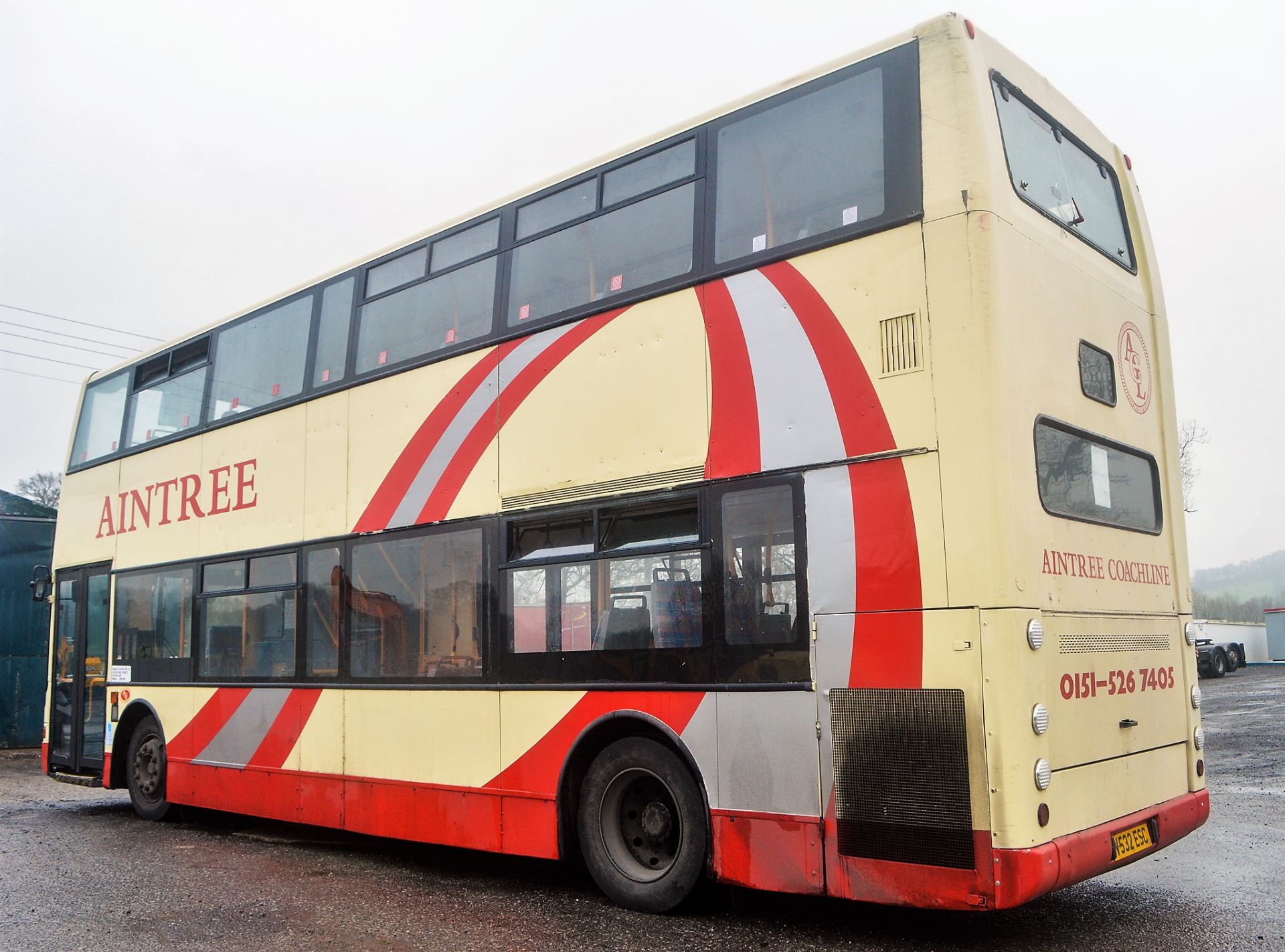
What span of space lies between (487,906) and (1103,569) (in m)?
4.07

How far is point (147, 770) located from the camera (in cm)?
1109

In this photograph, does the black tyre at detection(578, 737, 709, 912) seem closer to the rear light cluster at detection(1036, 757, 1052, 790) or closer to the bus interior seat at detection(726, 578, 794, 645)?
the bus interior seat at detection(726, 578, 794, 645)

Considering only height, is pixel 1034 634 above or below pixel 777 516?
below

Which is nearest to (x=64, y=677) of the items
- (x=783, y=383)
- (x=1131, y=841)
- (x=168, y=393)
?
(x=168, y=393)

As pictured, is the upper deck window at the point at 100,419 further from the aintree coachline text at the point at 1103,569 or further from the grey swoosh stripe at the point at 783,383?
the aintree coachline text at the point at 1103,569

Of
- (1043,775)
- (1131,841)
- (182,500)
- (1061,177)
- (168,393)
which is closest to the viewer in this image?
(1043,775)

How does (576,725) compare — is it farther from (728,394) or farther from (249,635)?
(249,635)

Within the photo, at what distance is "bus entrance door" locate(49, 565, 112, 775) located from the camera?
11.7 m

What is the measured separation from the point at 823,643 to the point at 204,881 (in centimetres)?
482

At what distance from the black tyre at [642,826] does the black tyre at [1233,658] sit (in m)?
32.0

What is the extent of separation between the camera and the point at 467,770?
298 inches

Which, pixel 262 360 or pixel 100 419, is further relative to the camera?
pixel 100 419

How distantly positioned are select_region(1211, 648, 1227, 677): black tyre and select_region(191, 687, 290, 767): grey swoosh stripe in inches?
1166

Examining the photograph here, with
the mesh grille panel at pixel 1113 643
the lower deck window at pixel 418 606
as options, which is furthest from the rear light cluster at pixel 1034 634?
the lower deck window at pixel 418 606
